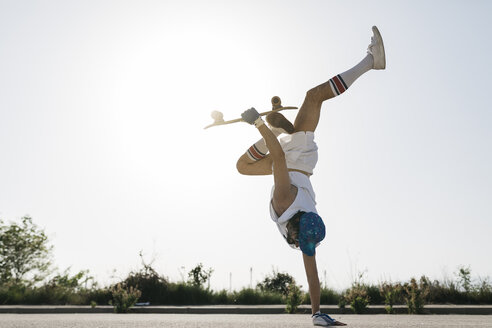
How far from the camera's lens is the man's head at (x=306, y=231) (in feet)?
13.3

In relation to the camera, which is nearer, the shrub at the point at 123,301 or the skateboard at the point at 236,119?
the skateboard at the point at 236,119

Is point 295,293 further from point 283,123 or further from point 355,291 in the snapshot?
point 283,123

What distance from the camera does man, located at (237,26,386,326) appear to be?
159 inches

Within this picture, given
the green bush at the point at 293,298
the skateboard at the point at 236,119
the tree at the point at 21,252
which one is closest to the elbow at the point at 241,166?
the skateboard at the point at 236,119

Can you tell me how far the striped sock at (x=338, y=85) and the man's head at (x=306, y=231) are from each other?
1.22m

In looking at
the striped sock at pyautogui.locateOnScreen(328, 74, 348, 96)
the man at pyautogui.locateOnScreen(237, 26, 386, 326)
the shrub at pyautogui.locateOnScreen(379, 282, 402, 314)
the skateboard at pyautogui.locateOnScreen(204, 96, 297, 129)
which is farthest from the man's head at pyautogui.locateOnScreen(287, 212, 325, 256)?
the shrub at pyautogui.locateOnScreen(379, 282, 402, 314)

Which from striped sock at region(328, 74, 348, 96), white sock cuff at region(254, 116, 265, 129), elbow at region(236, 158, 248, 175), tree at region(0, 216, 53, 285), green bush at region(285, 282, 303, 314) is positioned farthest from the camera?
tree at region(0, 216, 53, 285)

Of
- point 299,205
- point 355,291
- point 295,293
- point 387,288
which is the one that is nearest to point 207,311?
point 295,293

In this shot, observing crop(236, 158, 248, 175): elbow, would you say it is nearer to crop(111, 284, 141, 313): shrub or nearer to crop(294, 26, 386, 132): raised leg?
crop(294, 26, 386, 132): raised leg

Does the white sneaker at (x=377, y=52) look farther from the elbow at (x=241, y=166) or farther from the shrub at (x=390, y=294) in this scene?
the shrub at (x=390, y=294)

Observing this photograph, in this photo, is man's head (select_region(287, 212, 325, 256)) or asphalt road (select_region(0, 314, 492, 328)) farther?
asphalt road (select_region(0, 314, 492, 328))

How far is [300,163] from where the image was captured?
14.3ft

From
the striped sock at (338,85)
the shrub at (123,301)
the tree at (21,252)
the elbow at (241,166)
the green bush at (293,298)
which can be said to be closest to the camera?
the striped sock at (338,85)

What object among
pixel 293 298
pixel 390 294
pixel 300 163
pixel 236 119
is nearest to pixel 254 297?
pixel 293 298
